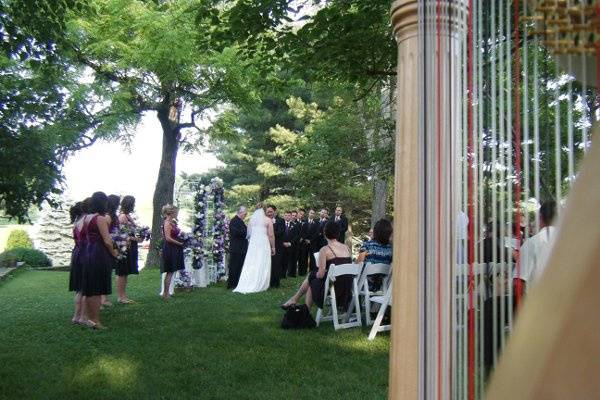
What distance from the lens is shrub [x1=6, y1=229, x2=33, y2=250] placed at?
87.9 feet

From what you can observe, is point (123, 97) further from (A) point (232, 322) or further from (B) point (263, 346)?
(B) point (263, 346)

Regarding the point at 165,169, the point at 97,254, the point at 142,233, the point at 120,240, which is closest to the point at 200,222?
the point at 142,233

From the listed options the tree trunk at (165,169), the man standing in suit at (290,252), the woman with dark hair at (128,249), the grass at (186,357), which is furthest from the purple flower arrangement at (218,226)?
the tree trunk at (165,169)

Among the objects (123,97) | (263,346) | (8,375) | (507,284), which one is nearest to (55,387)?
(8,375)

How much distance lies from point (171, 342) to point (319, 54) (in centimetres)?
438

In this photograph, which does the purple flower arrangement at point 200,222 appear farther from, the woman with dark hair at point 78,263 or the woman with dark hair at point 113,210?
the woman with dark hair at point 78,263

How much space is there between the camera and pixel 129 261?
1045 cm

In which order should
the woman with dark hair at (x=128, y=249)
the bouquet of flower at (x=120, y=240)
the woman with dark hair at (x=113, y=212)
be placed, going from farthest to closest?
the woman with dark hair at (x=128, y=249)
the bouquet of flower at (x=120, y=240)
the woman with dark hair at (x=113, y=212)

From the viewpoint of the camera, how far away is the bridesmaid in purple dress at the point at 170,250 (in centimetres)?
1095

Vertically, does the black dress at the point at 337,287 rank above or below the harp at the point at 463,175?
below

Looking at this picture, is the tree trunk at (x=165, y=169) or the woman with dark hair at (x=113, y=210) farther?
the tree trunk at (x=165, y=169)

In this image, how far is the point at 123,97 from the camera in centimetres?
2050

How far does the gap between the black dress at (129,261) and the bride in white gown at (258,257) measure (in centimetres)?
252

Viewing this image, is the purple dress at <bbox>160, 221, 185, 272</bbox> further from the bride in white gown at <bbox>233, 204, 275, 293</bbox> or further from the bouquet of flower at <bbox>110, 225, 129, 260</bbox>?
the bride in white gown at <bbox>233, 204, 275, 293</bbox>
